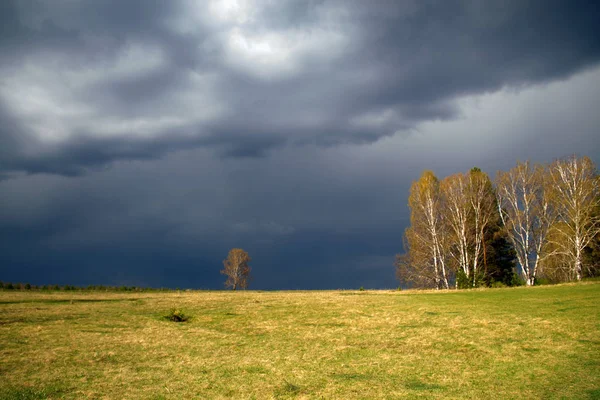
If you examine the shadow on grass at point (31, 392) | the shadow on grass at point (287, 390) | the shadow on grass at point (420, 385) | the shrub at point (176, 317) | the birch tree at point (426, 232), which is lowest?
the shadow on grass at point (420, 385)

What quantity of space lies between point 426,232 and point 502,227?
957 centimetres

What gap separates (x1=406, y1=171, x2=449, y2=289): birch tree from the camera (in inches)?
2176

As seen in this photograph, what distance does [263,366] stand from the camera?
12.1m

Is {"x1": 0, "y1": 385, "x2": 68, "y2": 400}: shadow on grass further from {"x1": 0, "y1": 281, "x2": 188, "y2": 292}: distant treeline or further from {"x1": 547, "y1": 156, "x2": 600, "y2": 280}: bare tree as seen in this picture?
{"x1": 547, "y1": 156, "x2": 600, "y2": 280}: bare tree

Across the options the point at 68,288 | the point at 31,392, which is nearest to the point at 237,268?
the point at 68,288

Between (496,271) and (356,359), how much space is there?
47968mm

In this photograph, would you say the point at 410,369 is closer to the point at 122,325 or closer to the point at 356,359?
the point at 356,359

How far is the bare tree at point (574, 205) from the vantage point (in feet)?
143

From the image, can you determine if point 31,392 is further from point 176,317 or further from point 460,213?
point 460,213

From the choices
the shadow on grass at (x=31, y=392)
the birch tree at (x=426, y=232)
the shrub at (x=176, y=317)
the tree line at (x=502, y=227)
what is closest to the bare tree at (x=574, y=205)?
the tree line at (x=502, y=227)

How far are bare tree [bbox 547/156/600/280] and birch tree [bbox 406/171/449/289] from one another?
13467mm

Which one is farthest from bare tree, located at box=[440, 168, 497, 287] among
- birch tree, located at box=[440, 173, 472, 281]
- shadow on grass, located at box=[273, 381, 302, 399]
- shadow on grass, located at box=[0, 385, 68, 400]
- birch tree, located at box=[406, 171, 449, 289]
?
shadow on grass, located at box=[0, 385, 68, 400]

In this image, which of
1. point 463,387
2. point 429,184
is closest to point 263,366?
point 463,387

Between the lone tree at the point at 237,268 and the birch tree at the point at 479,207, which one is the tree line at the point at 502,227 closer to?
the birch tree at the point at 479,207
